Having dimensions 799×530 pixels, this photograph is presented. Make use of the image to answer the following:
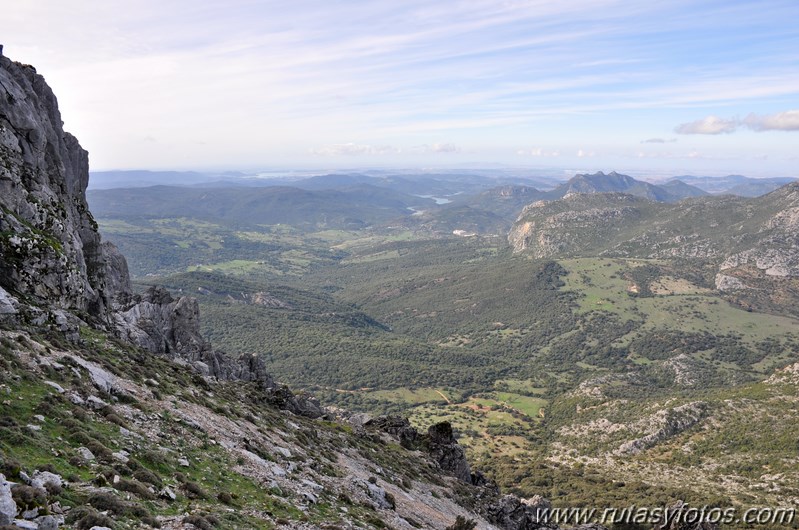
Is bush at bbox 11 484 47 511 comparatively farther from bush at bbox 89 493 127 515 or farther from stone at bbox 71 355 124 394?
stone at bbox 71 355 124 394

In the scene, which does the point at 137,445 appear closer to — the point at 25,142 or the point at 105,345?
the point at 105,345

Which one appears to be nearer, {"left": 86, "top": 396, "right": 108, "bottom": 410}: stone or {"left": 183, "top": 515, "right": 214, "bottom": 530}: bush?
{"left": 183, "top": 515, "right": 214, "bottom": 530}: bush

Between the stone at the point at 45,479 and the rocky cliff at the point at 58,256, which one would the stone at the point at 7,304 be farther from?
the stone at the point at 45,479

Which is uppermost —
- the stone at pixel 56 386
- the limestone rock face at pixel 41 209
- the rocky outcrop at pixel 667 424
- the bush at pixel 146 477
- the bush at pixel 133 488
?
the limestone rock face at pixel 41 209

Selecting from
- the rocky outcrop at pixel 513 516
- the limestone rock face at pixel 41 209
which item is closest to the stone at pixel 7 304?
the limestone rock face at pixel 41 209

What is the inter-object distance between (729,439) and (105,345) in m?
113

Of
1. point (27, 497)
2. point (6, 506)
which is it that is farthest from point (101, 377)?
point (6, 506)

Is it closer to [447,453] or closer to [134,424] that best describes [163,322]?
[134,424]

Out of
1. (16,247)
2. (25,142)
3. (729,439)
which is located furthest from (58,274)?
(729,439)

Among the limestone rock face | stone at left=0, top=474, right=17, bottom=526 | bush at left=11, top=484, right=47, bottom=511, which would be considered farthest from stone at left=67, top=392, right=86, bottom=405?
the limestone rock face

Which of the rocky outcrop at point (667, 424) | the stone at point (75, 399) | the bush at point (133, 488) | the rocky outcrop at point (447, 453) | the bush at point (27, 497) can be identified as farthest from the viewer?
the rocky outcrop at point (667, 424)

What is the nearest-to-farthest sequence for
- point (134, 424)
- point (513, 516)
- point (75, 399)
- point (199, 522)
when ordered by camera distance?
point (199, 522), point (75, 399), point (134, 424), point (513, 516)

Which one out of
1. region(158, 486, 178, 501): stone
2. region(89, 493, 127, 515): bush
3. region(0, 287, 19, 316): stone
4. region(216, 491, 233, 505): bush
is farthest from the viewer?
region(0, 287, 19, 316): stone

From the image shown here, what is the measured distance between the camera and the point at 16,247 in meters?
29.9
